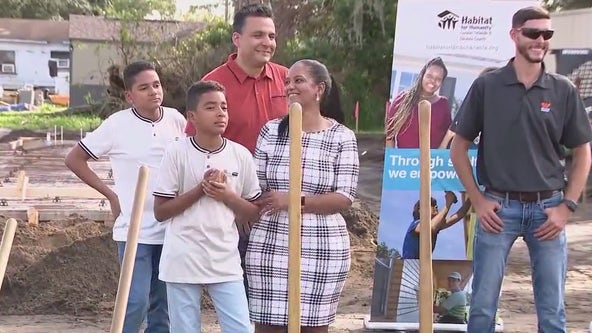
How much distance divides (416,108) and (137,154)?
2011mm

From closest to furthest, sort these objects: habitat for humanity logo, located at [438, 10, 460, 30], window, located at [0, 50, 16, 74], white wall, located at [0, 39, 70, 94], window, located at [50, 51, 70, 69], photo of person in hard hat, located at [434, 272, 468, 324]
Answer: habitat for humanity logo, located at [438, 10, 460, 30], photo of person in hard hat, located at [434, 272, 468, 324], white wall, located at [0, 39, 70, 94], window, located at [50, 51, 70, 69], window, located at [0, 50, 16, 74]

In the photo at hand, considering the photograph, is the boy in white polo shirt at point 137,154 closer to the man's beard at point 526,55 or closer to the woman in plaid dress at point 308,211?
the woman in plaid dress at point 308,211

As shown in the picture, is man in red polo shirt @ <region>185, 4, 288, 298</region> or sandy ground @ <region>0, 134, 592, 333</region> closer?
man in red polo shirt @ <region>185, 4, 288, 298</region>

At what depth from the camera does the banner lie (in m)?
Result: 6.07

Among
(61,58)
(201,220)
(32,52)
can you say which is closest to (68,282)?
(201,220)

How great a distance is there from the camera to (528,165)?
14.8ft

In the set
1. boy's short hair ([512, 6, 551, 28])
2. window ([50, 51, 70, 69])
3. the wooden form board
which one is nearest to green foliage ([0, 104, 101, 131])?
the wooden form board

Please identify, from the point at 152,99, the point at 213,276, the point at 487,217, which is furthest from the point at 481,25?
the point at 213,276

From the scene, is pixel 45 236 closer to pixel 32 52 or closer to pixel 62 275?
pixel 62 275

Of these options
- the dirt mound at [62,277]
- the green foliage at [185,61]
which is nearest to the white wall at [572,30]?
the green foliage at [185,61]

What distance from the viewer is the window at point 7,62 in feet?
170

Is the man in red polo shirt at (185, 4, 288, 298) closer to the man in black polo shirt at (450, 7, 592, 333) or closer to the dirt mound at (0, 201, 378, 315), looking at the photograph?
the man in black polo shirt at (450, 7, 592, 333)

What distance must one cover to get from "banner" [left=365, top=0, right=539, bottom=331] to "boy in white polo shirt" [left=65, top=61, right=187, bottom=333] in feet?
5.88

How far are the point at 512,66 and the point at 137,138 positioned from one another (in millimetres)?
1963
